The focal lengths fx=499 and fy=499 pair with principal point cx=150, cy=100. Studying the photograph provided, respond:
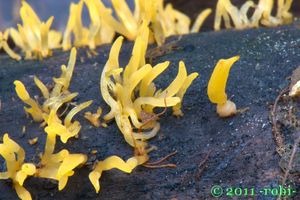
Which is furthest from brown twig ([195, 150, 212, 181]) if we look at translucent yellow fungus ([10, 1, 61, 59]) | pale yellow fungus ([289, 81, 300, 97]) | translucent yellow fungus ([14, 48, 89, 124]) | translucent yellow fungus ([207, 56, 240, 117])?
translucent yellow fungus ([10, 1, 61, 59])

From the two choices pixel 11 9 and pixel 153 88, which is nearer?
pixel 153 88

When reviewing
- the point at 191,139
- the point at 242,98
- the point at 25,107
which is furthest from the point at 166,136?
the point at 25,107

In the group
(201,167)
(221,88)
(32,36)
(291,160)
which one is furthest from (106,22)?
(291,160)

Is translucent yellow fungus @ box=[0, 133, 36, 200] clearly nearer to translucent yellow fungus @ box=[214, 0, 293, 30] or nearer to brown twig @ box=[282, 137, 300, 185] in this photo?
brown twig @ box=[282, 137, 300, 185]

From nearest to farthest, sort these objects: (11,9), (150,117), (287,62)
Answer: (150,117) < (287,62) < (11,9)

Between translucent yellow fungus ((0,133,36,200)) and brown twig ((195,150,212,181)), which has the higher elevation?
translucent yellow fungus ((0,133,36,200))

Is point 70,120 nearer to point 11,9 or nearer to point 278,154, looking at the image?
point 278,154

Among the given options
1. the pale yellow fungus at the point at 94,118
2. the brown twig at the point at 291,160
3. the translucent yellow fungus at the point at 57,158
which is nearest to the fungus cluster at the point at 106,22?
the pale yellow fungus at the point at 94,118
